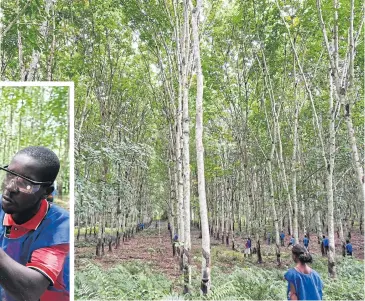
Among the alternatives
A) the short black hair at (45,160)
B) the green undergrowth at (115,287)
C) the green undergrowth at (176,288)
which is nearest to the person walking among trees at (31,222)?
the short black hair at (45,160)

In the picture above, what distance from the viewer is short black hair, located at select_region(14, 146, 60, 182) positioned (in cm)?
188

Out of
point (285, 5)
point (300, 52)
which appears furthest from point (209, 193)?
point (285, 5)

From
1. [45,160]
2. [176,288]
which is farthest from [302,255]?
[176,288]

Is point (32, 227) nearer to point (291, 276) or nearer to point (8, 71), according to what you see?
point (291, 276)

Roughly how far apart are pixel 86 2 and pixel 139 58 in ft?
19.0

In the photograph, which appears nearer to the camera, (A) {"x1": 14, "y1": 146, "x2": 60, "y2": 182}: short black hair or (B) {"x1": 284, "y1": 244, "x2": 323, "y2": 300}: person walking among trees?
(A) {"x1": 14, "y1": 146, "x2": 60, "y2": 182}: short black hair

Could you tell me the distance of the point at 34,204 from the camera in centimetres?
188

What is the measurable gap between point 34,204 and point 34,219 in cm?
9

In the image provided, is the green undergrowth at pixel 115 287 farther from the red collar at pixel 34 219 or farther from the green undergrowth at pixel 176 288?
the red collar at pixel 34 219

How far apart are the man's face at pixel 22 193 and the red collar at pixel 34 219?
2.2 inches

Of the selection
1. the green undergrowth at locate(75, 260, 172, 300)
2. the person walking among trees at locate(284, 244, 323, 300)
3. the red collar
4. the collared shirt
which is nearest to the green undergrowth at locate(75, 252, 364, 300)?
the green undergrowth at locate(75, 260, 172, 300)

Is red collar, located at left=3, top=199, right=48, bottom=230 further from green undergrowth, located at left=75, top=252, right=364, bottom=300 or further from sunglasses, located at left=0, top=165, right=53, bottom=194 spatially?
green undergrowth, located at left=75, top=252, right=364, bottom=300

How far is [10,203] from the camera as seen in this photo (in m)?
1.83

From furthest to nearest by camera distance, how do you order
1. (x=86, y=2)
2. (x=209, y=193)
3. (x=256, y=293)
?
1. (x=209, y=193)
2. (x=86, y=2)
3. (x=256, y=293)
